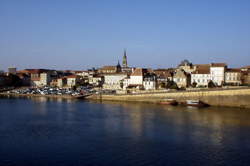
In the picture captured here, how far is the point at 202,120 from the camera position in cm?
2423

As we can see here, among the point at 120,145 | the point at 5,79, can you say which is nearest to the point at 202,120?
the point at 120,145

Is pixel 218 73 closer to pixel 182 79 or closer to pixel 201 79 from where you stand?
pixel 201 79

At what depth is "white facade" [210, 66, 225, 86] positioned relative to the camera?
155ft

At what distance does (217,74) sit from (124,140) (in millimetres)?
33086

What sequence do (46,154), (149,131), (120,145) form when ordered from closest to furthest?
(46,154), (120,145), (149,131)

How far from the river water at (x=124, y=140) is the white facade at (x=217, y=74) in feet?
71.6

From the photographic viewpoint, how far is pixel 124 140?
17.4 meters

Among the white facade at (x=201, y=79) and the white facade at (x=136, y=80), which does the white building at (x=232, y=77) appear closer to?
the white facade at (x=201, y=79)

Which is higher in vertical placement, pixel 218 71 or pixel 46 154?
pixel 218 71

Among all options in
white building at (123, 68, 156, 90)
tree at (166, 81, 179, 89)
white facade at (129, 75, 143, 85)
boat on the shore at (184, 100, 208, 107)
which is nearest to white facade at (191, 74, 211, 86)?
A: tree at (166, 81, 179, 89)

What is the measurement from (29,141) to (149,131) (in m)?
6.91

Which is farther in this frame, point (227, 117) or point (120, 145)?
point (227, 117)

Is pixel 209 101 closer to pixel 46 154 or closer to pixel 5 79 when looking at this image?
pixel 46 154

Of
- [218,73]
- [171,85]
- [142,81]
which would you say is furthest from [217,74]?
[142,81]
